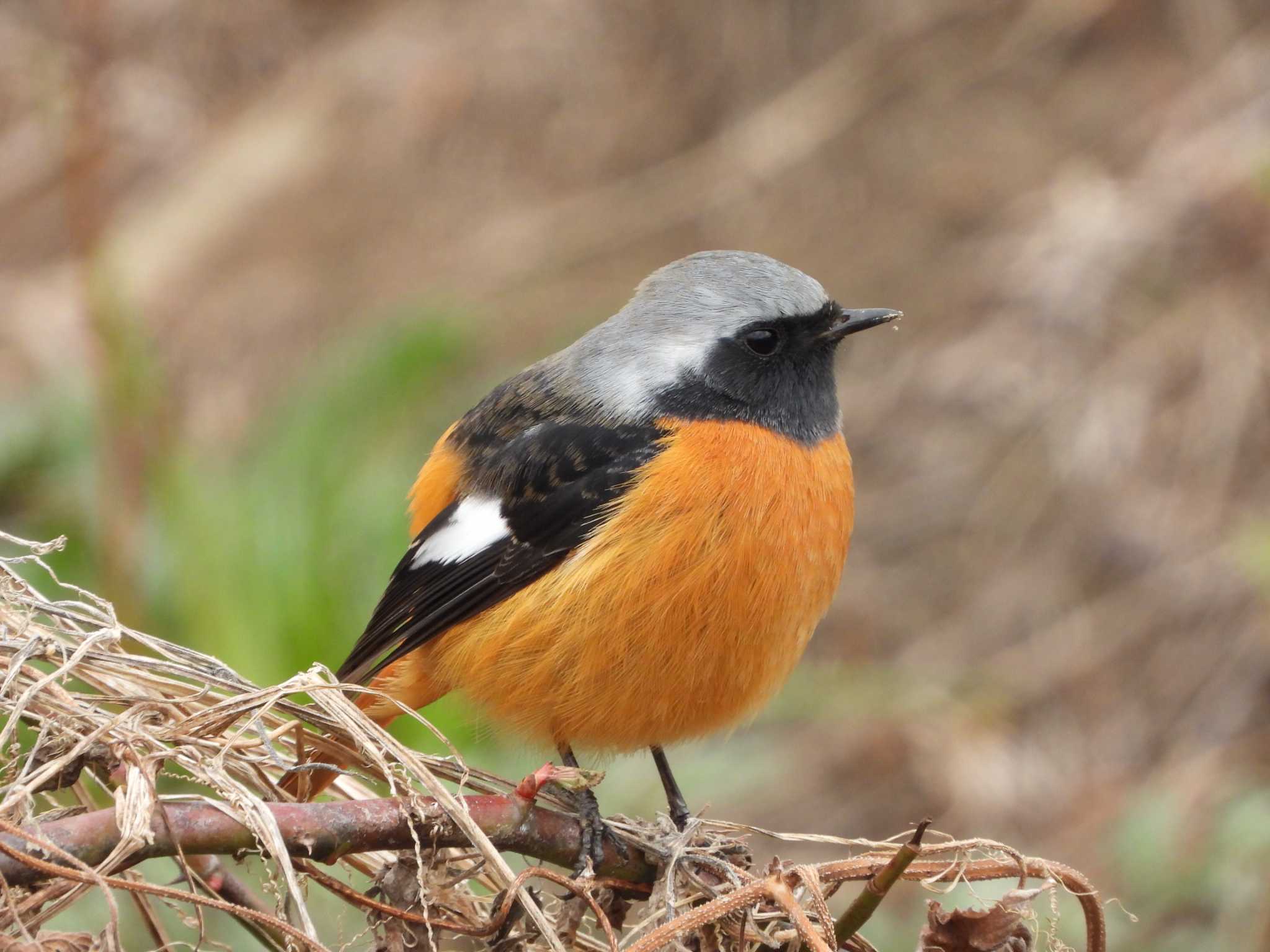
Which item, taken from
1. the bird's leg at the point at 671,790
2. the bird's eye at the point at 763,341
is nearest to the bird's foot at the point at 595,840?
the bird's leg at the point at 671,790

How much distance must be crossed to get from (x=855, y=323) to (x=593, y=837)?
1.55 m

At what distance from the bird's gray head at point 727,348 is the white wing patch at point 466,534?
0.36 metres

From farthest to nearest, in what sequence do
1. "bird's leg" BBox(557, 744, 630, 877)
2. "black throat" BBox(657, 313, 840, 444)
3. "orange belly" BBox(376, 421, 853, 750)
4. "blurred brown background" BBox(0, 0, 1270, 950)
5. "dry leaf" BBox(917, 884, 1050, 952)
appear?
1. "blurred brown background" BBox(0, 0, 1270, 950)
2. "black throat" BBox(657, 313, 840, 444)
3. "orange belly" BBox(376, 421, 853, 750)
4. "bird's leg" BBox(557, 744, 630, 877)
5. "dry leaf" BBox(917, 884, 1050, 952)

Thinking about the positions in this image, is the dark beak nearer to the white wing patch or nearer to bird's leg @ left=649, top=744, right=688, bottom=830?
the white wing patch

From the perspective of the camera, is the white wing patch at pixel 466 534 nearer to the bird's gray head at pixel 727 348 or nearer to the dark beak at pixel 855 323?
the bird's gray head at pixel 727 348

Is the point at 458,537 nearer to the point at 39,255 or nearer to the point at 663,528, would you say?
the point at 663,528

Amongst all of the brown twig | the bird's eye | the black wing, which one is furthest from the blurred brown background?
the brown twig

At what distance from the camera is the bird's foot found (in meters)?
2.29

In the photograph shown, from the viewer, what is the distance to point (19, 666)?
1964mm

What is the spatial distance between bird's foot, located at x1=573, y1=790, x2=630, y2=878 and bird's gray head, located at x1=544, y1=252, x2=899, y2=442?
44.7 inches

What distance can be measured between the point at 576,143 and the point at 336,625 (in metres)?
5.58

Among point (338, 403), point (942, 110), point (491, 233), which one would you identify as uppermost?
point (491, 233)

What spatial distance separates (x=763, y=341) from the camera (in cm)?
343

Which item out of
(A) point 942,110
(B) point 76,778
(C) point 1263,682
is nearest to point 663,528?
(B) point 76,778
